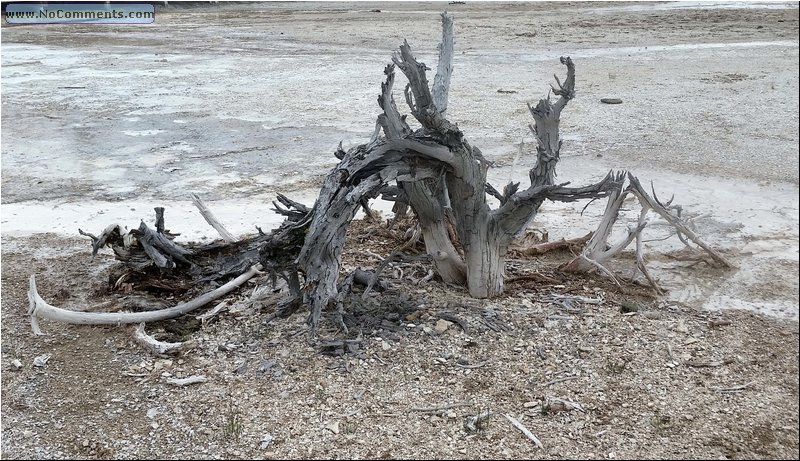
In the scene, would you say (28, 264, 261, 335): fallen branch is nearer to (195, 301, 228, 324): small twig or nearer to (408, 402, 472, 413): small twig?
(195, 301, 228, 324): small twig

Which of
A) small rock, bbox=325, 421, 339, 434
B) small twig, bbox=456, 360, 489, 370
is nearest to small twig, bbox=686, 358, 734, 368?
small twig, bbox=456, 360, 489, 370

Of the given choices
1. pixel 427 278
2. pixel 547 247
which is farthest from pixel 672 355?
pixel 547 247

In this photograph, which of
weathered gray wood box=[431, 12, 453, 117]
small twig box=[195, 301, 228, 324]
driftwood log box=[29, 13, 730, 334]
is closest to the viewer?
driftwood log box=[29, 13, 730, 334]

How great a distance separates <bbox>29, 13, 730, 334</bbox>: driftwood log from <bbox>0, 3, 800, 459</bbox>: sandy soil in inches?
9.1

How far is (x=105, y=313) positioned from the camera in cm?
498

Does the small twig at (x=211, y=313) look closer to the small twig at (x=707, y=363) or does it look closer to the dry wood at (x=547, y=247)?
the dry wood at (x=547, y=247)

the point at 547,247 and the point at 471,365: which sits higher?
the point at 547,247

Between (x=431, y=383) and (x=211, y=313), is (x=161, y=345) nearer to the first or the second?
(x=211, y=313)

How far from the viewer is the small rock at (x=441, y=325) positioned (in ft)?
15.0

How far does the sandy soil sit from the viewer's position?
12.3ft

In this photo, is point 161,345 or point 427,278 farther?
point 427,278

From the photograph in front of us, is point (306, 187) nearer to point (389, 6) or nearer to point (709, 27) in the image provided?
point (709, 27)

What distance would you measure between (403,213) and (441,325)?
1.51m

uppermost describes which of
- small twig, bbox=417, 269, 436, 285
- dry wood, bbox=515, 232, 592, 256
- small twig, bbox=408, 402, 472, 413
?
dry wood, bbox=515, 232, 592, 256
